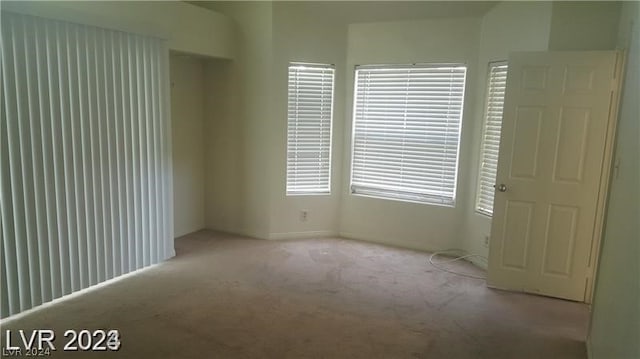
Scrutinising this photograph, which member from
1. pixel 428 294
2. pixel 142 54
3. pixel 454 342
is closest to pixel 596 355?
pixel 454 342

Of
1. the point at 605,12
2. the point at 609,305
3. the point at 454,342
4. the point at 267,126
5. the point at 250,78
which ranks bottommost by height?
the point at 454,342

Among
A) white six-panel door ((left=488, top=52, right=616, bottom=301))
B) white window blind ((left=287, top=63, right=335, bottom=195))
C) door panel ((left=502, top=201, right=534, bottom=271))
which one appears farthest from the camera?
white window blind ((left=287, top=63, right=335, bottom=195))

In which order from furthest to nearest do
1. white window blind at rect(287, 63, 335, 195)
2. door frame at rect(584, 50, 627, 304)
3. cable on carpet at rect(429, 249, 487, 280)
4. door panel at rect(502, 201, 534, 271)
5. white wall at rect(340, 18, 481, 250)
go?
white window blind at rect(287, 63, 335, 195) → white wall at rect(340, 18, 481, 250) → cable on carpet at rect(429, 249, 487, 280) → door panel at rect(502, 201, 534, 271) → door frame at rect(584, 50, 627, 304)

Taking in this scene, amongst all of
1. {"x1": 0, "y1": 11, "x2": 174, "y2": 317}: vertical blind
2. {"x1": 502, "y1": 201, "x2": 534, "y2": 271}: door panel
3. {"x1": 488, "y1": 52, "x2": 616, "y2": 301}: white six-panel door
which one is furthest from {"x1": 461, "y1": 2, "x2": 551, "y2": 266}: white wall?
→ {"x1": 0, "y1": 11, "x2": 174, "y2": 317}: vertical blind

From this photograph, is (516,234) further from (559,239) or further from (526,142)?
(526,142)

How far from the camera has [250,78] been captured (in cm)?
479

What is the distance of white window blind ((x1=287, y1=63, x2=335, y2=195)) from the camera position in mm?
4855

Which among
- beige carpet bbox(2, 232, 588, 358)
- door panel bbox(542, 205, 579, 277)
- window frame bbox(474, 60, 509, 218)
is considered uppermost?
window frame bbox(474, 60, 509, 218)

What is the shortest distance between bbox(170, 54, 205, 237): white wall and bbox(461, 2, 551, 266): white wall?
10.1 feet

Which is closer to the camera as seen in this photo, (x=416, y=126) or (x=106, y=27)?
(x=106, y=27)

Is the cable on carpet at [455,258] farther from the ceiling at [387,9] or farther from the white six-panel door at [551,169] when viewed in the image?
the ceiling at [387,9]

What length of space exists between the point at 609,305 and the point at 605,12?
94.2 inches

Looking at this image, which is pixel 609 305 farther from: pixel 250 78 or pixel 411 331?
pixel 250 78

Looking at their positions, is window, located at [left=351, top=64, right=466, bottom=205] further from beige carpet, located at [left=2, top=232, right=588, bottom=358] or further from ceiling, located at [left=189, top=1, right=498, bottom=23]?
beige carpet, located at [left=2, top=232, right=588, bottom=358]
